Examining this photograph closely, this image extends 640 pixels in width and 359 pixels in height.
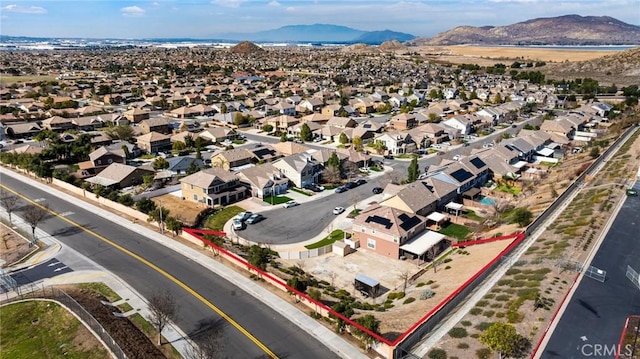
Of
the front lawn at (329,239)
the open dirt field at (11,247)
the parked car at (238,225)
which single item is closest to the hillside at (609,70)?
the front lawn at (329,239)

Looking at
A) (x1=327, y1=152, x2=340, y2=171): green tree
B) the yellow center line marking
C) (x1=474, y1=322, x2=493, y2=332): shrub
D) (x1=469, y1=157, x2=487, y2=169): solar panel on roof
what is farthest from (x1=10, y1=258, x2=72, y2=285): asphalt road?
(x1=469, y1=157, x2=487, y2=169): solar panel on roof

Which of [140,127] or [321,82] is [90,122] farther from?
[321,82]

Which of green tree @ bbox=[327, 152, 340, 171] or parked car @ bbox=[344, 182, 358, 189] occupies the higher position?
green tree @ bbox=[327, 152, 340, 171]

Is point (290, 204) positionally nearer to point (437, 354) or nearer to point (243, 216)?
point (243, 216)

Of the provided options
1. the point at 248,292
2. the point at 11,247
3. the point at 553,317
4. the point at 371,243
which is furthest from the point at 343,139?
the point at 553,317

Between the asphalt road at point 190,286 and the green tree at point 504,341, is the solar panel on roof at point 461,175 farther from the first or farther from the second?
the asphalt road at point 190,286

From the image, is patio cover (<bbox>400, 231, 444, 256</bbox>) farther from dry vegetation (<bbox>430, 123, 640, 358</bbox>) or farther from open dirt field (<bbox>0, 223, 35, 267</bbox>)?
open dirt field (<bbox>0, 223, 35, 267</bbox>)
